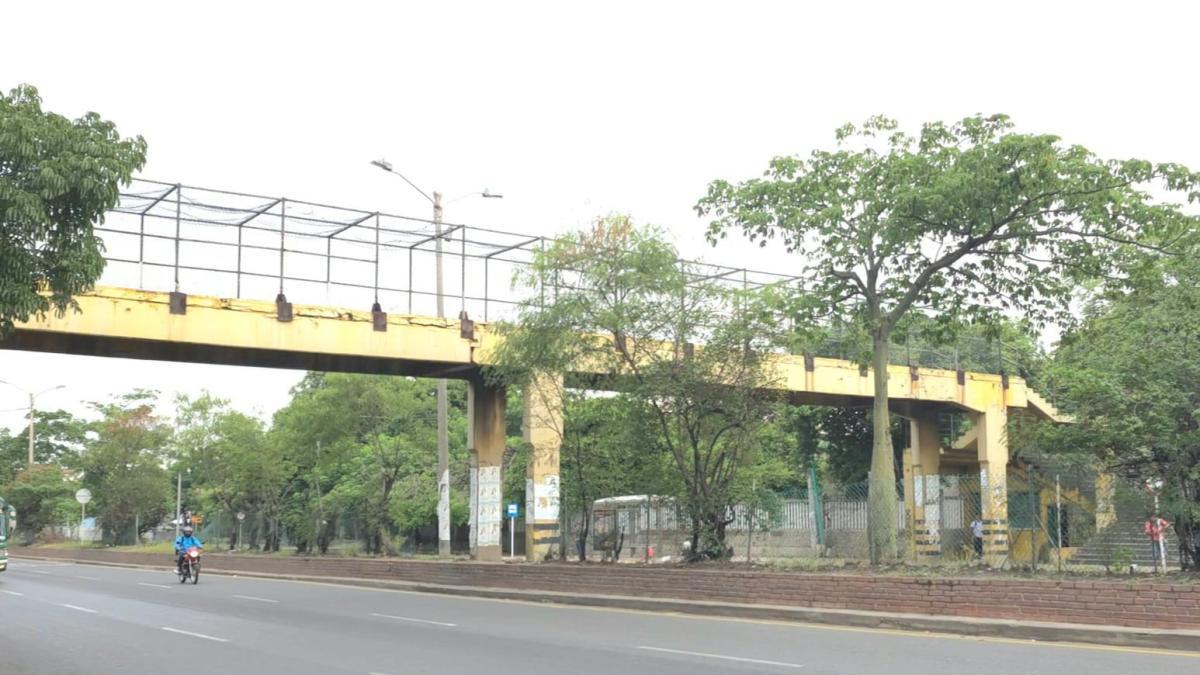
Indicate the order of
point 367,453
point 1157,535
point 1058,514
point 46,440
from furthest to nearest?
point 46,440
point 367,453
point 1058,514
point 1157,535

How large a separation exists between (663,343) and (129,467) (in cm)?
4151

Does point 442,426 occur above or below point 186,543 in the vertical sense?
above

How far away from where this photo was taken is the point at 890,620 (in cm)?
1609

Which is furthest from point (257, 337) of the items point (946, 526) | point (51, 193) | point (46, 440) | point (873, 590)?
point (46, 440)

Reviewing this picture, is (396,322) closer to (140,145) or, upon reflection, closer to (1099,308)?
(140,145)

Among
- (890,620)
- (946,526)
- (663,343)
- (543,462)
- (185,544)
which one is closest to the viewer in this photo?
(890,620)

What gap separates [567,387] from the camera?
941 inches

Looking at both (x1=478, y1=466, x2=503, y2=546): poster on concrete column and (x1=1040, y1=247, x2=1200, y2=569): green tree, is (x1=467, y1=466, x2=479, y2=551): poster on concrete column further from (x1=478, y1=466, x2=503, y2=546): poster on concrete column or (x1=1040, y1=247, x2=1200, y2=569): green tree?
(x1=1040, y1=247, x2=1200, y2=569): green tree

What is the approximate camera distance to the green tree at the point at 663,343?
2134 cm

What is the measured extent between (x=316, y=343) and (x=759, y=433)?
10070mm

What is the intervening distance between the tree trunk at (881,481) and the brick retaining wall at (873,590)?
1868mm

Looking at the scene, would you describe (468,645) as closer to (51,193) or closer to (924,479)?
(51,193)

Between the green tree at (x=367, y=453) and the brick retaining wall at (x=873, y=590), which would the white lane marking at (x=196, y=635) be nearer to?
the brick retaining wall at (x=873, y=590)

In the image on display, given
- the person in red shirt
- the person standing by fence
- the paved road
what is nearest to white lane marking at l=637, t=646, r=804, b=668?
the paved road
